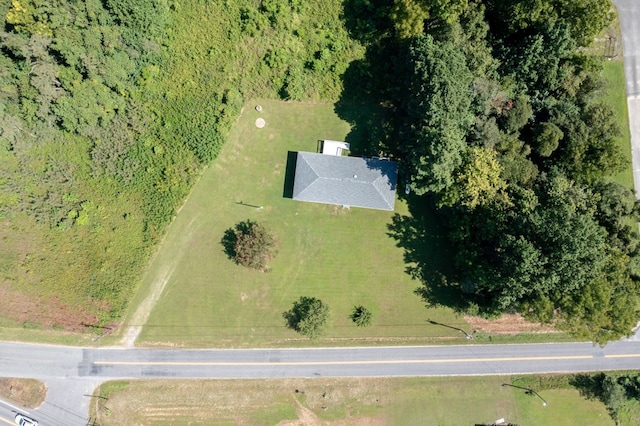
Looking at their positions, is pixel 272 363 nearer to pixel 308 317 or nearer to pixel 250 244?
pixel 308 317

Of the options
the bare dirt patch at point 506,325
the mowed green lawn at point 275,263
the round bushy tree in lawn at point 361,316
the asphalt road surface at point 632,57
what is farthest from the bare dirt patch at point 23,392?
the asphalt road surface at point 632,57

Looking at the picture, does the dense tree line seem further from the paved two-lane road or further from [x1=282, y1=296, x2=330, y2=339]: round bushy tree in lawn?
[x1=282, y1=296, x2=330, y2=339]: round bushy tree in lawn

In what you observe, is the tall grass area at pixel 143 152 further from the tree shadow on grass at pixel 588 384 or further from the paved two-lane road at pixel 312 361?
the tree shadow on grass at pixel 588 384

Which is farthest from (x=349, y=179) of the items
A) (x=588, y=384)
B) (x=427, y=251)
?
(x=588, y=384)

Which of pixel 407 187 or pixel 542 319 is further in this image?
pixel 407 187

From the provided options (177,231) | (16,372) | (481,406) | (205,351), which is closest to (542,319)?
(481,406)

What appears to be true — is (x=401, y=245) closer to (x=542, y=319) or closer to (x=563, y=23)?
(x=542, y=319)
